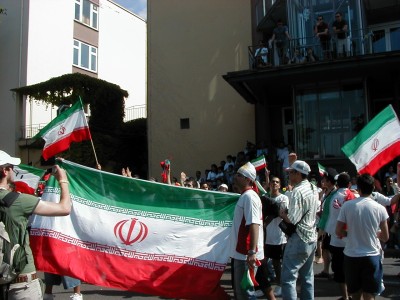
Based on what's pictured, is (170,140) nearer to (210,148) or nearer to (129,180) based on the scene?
(210,148)

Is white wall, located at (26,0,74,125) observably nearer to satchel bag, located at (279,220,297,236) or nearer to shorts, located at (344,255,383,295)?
satchel bag, located at (279,220,297,236)

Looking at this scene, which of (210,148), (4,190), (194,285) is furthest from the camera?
(210,148)

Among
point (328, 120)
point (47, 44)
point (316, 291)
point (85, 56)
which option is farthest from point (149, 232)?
point (85, 56)

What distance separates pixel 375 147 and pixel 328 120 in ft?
32.9

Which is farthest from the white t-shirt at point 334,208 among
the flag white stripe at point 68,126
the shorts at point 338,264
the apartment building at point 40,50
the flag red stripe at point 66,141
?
the apartment building at point 40,50

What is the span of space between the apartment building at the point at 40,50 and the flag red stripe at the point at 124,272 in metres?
21.9

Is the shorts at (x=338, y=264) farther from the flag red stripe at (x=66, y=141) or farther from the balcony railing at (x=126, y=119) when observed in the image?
the balcony railing at (x=126, y=119)

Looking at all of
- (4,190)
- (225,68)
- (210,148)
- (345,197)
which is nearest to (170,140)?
(210,148)

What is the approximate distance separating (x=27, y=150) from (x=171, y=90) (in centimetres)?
977

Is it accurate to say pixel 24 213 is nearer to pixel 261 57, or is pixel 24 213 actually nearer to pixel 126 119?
pixel 261 57

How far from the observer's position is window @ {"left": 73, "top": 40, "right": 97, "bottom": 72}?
2975cm

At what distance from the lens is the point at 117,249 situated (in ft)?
19.2

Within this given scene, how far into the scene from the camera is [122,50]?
3434cm

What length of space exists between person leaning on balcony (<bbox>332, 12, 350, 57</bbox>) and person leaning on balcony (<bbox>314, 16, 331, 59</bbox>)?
272 mm
